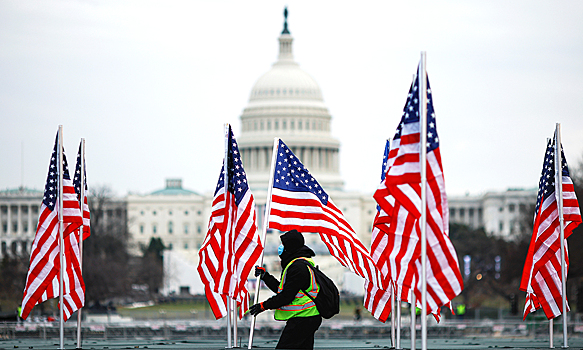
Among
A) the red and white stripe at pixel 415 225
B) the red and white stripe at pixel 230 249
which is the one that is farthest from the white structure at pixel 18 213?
the red and white stripe at pixel 415 225

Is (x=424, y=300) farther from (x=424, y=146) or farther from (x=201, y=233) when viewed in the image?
(x=201, y=233)

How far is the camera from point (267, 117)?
176625 millimetres

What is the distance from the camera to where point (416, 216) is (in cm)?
1591

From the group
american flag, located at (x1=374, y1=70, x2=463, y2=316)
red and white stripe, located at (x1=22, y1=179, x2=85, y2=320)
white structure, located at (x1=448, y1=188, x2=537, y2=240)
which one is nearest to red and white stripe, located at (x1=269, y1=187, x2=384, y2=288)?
american flag, located at (x1=374, y1=70, x2=463, y2=316)

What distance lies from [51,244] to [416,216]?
8.14 meters

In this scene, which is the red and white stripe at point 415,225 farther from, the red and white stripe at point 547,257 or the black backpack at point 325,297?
the red and white stripe at point 547,257

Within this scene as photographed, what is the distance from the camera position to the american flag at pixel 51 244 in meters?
21.6

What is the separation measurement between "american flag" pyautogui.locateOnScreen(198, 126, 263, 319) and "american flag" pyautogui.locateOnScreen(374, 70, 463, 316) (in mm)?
4361

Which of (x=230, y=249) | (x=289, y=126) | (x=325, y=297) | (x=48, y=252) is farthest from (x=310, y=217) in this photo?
(x=289, y=126)

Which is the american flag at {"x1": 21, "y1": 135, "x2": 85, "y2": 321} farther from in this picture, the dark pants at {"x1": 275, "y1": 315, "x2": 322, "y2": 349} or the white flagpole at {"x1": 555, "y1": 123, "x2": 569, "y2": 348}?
the white flagpole at {"x1": 555, "y1": 123, "x2": 569, "y2": 348}

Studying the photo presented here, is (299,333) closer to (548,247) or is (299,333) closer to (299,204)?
(299,204)

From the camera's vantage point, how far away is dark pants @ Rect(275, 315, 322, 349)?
15039mm

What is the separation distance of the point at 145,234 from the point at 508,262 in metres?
116

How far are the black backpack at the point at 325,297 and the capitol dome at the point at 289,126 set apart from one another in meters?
155
